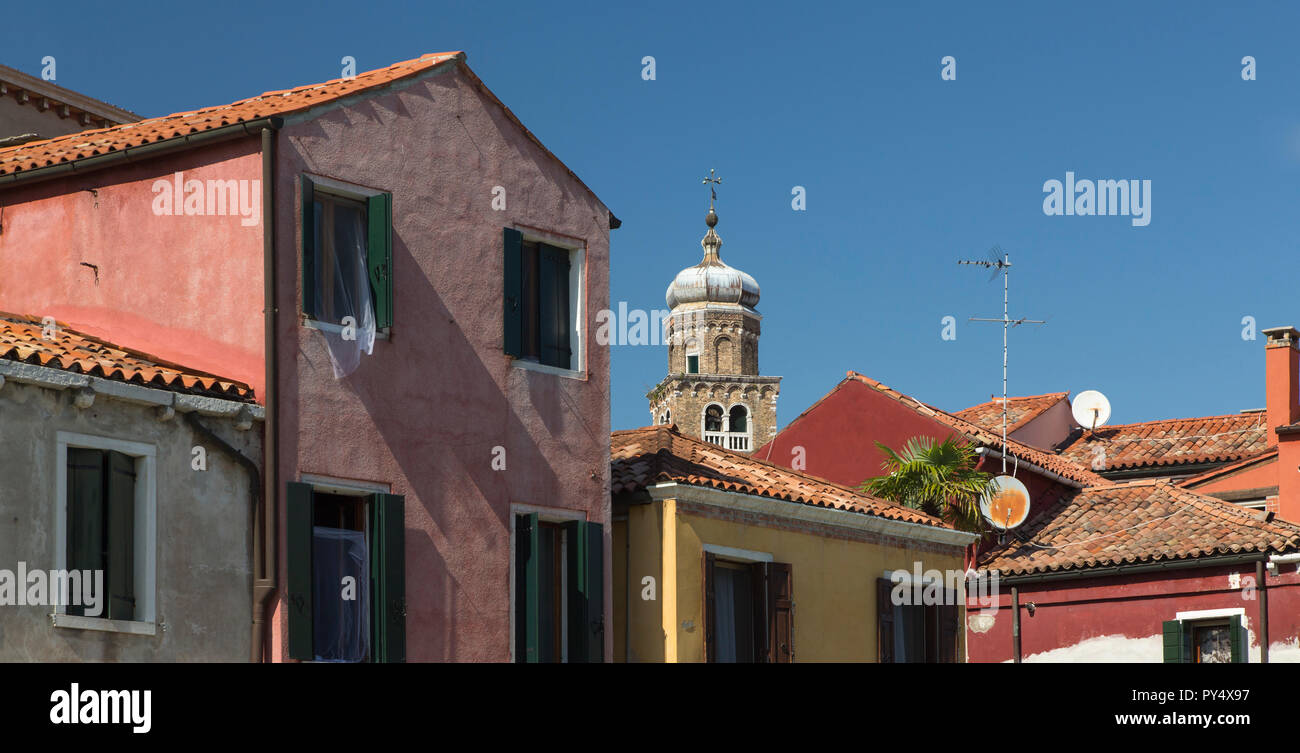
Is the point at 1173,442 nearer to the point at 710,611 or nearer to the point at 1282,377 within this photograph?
the point at 1282,377

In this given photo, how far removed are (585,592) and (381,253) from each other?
12.0ft

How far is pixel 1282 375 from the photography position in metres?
34.4

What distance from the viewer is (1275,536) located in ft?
85.3

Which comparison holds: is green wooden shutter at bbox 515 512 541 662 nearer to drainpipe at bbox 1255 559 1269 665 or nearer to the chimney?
drainpipe at bbox 1255 559 1269 665

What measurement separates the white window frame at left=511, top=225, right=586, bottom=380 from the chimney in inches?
750

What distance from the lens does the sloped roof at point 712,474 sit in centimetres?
1973

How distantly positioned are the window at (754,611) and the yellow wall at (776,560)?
21 cm

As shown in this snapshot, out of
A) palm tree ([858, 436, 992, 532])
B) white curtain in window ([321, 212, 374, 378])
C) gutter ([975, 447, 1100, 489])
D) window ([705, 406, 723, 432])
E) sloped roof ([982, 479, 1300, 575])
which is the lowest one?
sloped roof ([982, 479, 1300, 575])

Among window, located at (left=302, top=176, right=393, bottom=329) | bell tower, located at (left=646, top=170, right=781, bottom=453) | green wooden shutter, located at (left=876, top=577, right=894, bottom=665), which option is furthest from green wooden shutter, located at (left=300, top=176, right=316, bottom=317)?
bell tower, located at (left=646, top=170, right=781, bottom=453)

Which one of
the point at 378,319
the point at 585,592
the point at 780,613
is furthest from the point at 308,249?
the point at 780,613

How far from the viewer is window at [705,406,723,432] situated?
103688 mm
